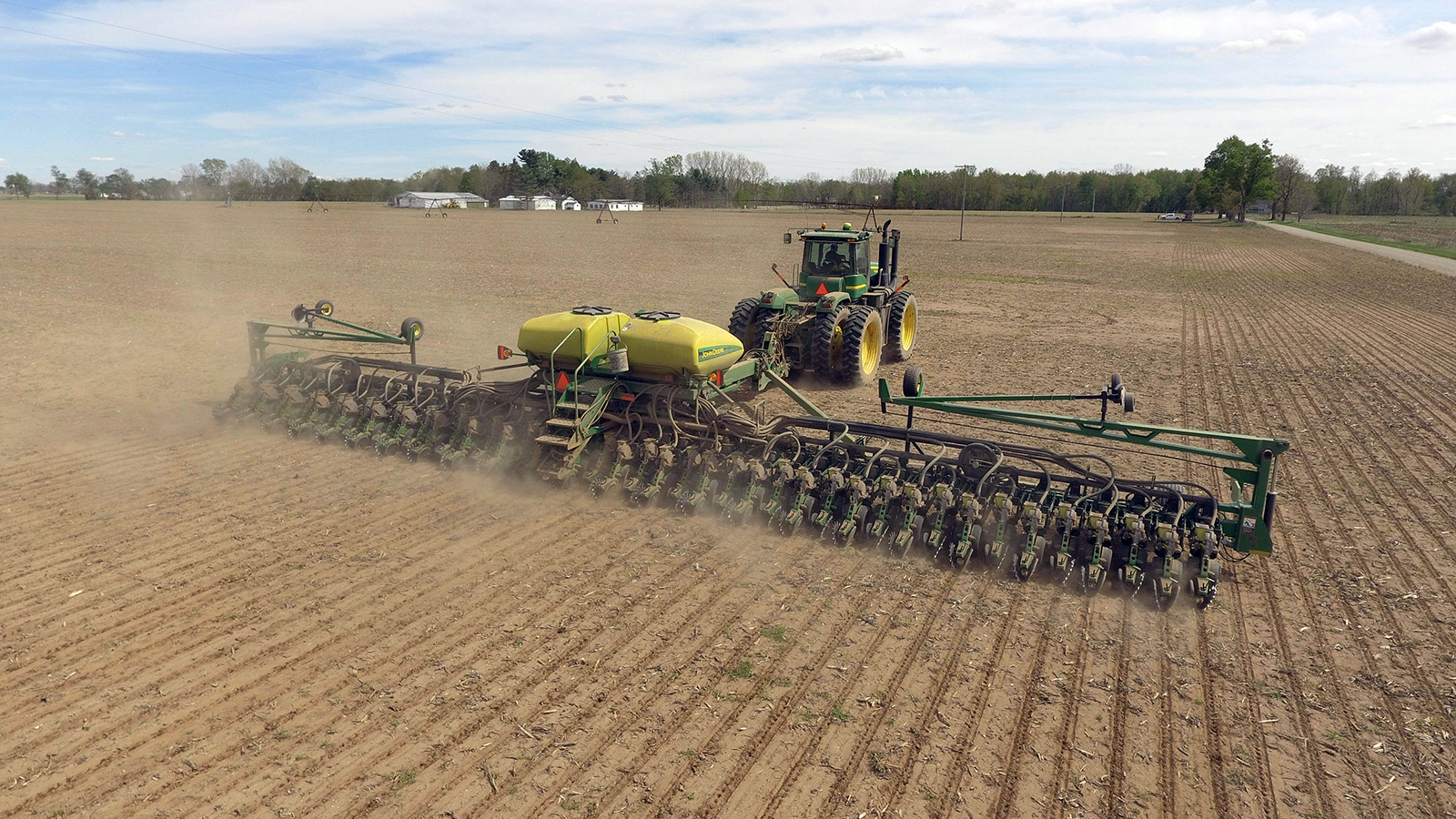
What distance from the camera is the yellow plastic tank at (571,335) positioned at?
334 inches

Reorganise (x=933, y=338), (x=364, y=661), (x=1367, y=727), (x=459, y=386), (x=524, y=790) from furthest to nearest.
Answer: (x=933, y=338) < (x=459, y=386) < (x=364, y=661) < (x=1367, y=727) < (x=524, y=790)

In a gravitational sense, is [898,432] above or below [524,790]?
above

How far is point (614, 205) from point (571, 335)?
93.2 m

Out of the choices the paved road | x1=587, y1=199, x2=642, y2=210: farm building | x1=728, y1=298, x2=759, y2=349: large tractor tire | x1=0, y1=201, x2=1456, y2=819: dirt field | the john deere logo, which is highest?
x1=587, y1=199, x2=642, y2=210: farm building

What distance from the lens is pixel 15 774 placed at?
4.23 metres

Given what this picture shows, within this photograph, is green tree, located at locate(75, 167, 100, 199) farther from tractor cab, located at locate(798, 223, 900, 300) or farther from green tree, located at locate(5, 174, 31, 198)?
tractor cab, located at locate(798, 223, 900, 300)

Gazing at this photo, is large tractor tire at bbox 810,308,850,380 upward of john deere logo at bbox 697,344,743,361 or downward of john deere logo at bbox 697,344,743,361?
downward

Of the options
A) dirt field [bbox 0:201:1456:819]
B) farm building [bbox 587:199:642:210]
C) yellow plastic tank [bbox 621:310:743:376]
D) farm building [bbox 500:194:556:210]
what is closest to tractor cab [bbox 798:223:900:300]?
dirt field [bbox 0:201:1456:819]

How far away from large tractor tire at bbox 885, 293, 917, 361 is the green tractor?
0.6 inches

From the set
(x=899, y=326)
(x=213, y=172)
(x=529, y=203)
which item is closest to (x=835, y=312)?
(x=899, y=326)

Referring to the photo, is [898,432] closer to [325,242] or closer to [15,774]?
[15,774]

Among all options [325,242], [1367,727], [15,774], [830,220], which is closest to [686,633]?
[15,774]

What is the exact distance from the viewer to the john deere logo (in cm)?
821

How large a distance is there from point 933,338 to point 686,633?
13080 mm
